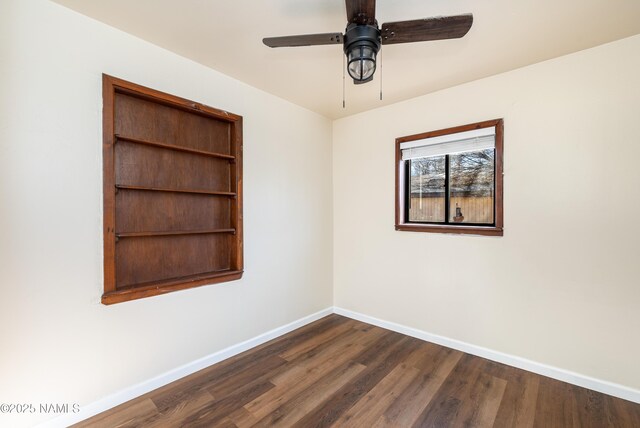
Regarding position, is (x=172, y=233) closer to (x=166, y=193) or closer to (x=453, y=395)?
(x=166, y=193)

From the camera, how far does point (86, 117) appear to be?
1.74 meters

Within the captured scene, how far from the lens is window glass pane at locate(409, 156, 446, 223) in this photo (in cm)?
287

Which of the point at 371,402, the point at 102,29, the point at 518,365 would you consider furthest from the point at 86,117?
the point at 518,365

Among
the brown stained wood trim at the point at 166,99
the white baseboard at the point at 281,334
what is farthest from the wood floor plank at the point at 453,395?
the brown stained wood trim at the point at 166,99

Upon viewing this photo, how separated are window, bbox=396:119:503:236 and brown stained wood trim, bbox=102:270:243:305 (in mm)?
1822

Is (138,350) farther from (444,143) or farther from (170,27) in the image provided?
(444,143)

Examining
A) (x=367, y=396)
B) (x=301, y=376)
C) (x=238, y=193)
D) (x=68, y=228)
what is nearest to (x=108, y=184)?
(x=68, y=228)

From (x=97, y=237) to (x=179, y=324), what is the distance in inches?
34.3

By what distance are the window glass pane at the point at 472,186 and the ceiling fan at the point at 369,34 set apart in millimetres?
1467

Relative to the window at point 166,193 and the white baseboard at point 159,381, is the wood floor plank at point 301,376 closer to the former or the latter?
the white baseboard at point 159,381

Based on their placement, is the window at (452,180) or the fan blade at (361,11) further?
the window at (452,180)

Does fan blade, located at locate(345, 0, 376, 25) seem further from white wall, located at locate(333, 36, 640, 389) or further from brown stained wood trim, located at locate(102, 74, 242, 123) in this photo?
white wall, located at locate(333, 36, 640, 389)

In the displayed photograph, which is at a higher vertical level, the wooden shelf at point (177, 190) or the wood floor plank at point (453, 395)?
the wooden shelf at point (177, 190)

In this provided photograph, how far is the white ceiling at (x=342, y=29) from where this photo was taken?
162 centimetres
